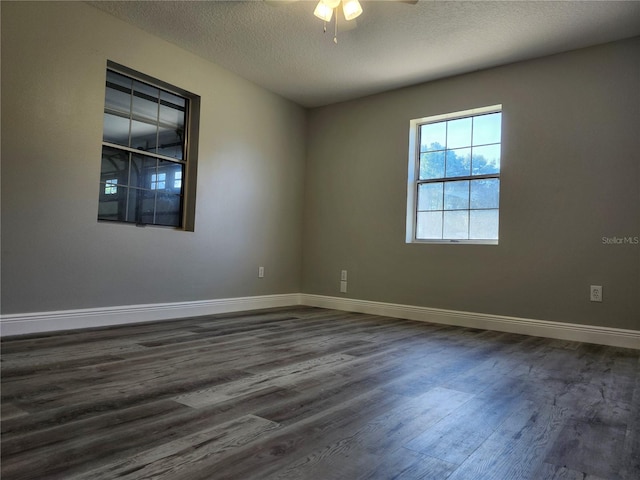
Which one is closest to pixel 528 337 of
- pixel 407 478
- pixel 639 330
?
pixel 639 330

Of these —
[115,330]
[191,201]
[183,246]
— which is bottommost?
[115,330]

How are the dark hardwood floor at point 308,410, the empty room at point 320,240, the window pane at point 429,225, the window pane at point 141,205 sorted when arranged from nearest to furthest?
the dark hardwood floor at point 308,410 < the empty room at point 320,240 < the window pane at point 141,205 < the window pane at point 429,225

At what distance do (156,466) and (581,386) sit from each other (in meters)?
1.91

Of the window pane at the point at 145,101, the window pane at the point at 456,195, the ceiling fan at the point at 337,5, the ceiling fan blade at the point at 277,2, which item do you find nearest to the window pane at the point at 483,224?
the window pane at the point at 456,195

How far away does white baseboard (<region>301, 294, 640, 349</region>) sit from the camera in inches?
121

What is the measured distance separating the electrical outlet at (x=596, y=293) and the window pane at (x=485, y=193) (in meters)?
1.00

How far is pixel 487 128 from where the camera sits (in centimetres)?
384

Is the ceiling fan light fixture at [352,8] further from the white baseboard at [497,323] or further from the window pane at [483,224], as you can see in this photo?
the white baseboard at [497,323]

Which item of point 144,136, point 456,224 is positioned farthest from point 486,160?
point 144,136

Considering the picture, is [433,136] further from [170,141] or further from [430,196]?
[170,141]

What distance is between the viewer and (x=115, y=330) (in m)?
2.96

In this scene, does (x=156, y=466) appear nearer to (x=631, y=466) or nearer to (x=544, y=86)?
(x=631, y=466)

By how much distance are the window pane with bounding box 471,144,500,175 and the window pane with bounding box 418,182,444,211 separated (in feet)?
1.21

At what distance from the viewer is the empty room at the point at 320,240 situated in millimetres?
1376
